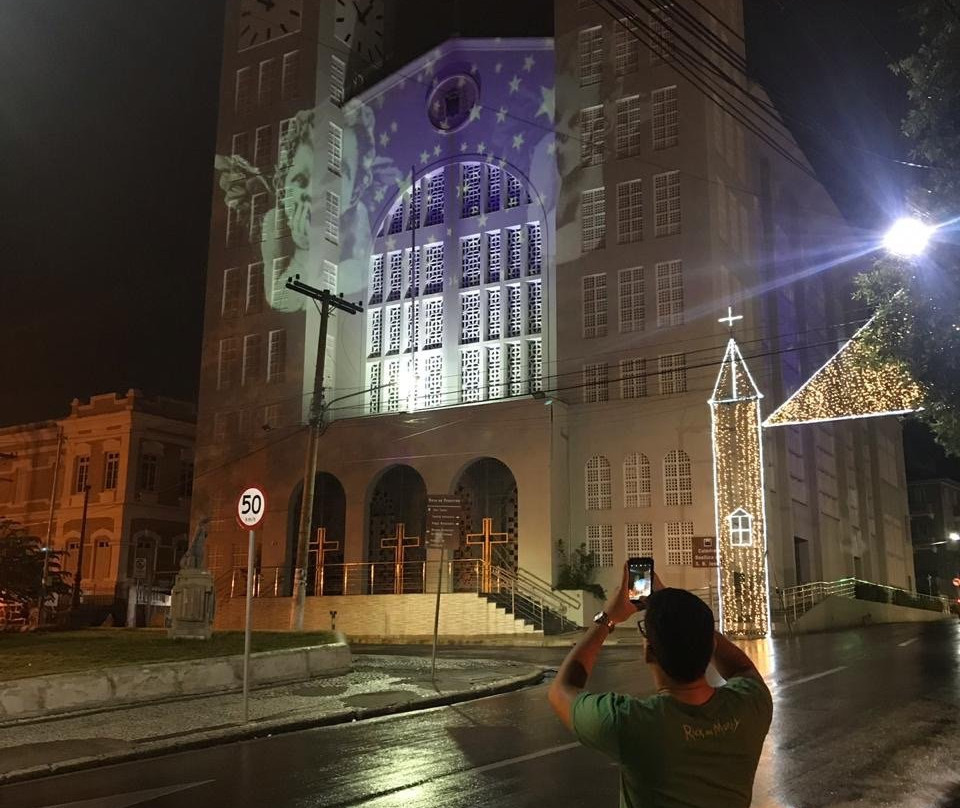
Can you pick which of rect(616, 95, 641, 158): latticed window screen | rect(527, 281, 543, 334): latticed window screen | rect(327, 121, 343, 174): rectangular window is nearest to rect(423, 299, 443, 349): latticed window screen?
rect(527, 281, 543, 334): latticed window screen

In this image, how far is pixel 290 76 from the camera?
41656mm

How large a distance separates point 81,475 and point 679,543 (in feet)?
106

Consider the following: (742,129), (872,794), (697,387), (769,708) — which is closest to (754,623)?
(697,387)

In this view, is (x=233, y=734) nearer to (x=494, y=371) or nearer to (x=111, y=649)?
(x=111, y=649)

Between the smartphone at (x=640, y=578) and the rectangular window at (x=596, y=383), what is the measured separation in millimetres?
29181

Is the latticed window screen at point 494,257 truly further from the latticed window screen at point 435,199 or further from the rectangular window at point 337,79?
the rectangular window at point 337,79

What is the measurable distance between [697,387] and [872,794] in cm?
2413

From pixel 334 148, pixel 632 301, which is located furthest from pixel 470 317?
pixel 334 148

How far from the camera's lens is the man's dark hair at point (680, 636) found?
278cm

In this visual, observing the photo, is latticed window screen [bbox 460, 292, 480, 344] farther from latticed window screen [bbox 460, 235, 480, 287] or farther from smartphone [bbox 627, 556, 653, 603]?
smartphone [bbox 627, 556, 653, 603]

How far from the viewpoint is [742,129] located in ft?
115

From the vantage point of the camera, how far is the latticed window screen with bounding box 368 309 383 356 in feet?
127

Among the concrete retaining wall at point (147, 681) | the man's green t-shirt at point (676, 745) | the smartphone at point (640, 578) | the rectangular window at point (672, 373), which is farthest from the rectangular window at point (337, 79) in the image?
the man's green t-shirt at point (676, 745)

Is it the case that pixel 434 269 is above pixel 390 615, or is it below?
above
